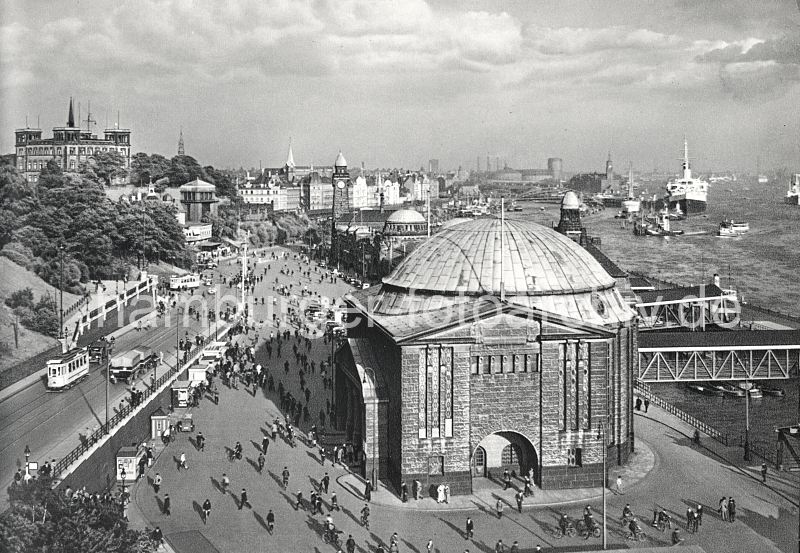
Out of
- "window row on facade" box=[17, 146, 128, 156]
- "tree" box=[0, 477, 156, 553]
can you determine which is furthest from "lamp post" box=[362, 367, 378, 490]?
"window row on facade" box=[17, 146, 128, 156]

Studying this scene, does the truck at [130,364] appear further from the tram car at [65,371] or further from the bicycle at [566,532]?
the bicycle at [566,532]

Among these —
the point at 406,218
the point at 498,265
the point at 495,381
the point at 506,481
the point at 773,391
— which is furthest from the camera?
the point at 406,218

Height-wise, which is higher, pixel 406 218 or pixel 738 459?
pixel 406 218

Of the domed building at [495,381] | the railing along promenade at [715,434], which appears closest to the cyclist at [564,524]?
the domed building at [495,381]

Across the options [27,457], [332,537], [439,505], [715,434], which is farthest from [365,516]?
[715,434]

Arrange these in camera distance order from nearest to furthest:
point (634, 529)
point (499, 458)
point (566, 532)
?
point (634, 529), point (566, 532), point (499, 458)

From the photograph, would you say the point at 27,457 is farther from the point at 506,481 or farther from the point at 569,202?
the point at 569,202

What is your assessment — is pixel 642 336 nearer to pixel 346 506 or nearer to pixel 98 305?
pixel 346 506

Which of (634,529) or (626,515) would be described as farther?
(626,515)
